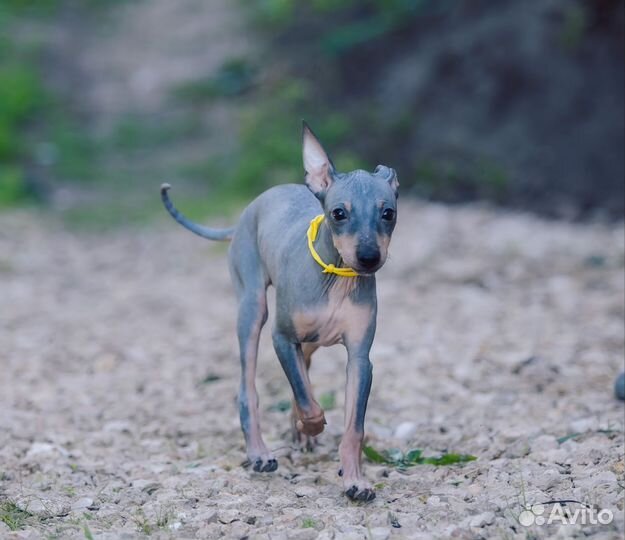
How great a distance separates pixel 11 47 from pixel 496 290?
1241cm

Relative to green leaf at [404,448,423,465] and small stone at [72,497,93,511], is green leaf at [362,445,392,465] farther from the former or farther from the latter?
small stone at [72,497,93,511]

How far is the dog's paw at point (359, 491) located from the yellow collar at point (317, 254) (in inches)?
35.5

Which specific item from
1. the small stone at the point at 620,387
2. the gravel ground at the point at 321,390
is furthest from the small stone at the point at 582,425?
the small stone at the point at 620,387

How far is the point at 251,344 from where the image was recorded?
519 cm

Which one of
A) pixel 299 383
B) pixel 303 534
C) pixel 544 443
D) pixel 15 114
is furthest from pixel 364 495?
pixel 15 114

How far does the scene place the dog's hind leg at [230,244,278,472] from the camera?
5.11 meters

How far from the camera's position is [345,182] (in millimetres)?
4441

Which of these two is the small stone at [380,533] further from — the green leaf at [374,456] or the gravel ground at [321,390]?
the green leaf at [374,456]

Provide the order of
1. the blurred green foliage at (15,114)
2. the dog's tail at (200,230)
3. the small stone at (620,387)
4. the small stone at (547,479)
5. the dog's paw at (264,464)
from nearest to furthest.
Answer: the small stone at (547,479), the dog's paw at (264,464), the dog's tail at (200,230), the small stone at (620,387), the blurred green foliage at (15,114)

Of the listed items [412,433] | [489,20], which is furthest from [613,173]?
[412,433]

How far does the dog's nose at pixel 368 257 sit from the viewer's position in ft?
13.8

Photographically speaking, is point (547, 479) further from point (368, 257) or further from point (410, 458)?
point (368, 257)

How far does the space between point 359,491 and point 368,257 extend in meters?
1.04

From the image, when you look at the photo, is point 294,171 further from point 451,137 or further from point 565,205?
point 565,205
